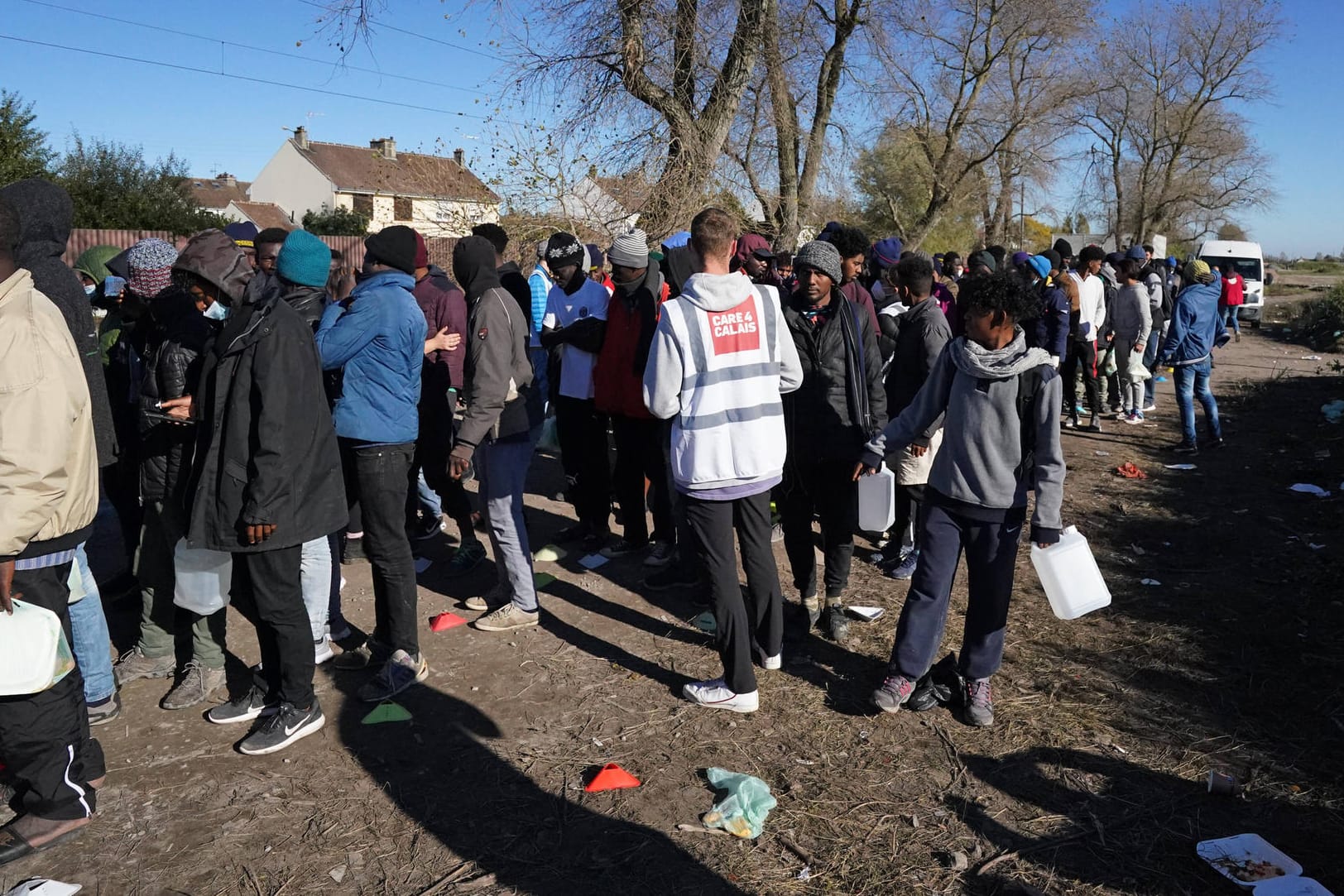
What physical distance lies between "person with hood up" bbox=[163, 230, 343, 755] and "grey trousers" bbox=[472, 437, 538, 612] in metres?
0.98

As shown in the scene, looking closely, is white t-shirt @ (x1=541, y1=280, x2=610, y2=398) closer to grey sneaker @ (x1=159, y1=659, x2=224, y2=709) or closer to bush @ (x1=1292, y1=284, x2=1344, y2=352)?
grey sneaker @ (x1=159, y1=659, x2=224, y2=709)

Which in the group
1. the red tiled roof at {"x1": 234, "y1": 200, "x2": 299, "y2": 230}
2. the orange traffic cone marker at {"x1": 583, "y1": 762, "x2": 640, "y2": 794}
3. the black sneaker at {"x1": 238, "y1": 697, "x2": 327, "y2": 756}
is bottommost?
the orange traffic cone marker at {"x1": 583, "y1": 762, "x2": 640, "y2": 794}

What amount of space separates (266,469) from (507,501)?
1441 millimetres

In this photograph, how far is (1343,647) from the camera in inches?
183

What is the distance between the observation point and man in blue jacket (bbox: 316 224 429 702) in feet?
13.0

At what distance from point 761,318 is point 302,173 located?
6111cm

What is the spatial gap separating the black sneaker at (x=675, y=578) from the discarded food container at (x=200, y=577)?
2419 millimetres

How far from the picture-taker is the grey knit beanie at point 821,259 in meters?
4.47

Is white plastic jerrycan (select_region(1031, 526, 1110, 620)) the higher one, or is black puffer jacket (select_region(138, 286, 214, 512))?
black puffer jacket (select_region(138, 286, 214, 512))

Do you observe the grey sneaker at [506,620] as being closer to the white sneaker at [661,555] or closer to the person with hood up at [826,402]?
the white sneaker at [661,555]

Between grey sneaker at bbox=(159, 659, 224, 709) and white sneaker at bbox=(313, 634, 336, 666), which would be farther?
white sneaker at bbox=(313, 634, 336, 666)

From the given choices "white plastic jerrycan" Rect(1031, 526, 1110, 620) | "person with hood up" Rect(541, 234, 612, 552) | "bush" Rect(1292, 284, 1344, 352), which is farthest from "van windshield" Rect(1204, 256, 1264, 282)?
"white plastic jerrycan" Rect(1031, 526, 1110, 620)

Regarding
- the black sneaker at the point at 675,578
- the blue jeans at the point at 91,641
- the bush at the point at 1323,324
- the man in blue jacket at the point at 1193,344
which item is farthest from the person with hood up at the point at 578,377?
the bush at the point at 1323,324

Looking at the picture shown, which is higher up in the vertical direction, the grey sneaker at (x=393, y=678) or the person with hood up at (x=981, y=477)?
the person with hood up at (x=981, y=477)
